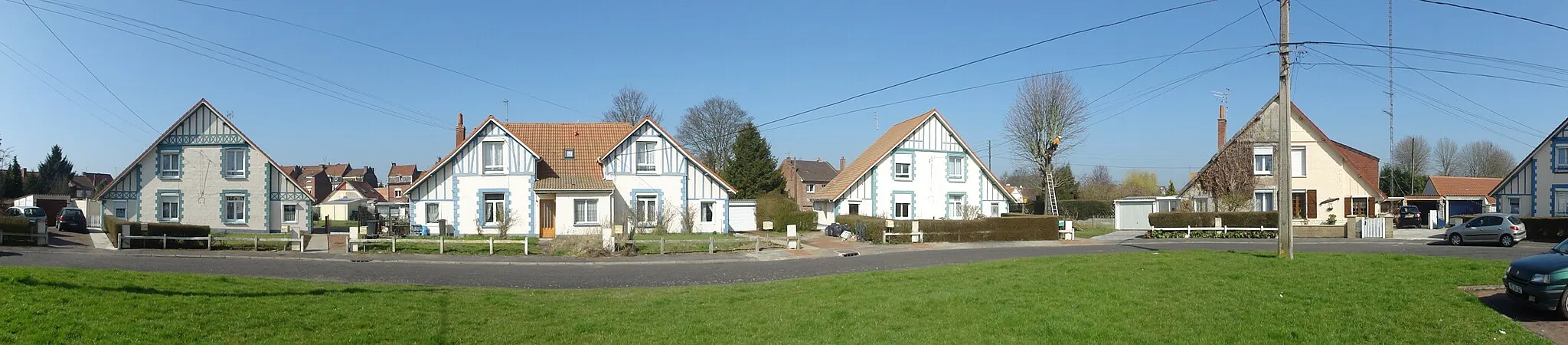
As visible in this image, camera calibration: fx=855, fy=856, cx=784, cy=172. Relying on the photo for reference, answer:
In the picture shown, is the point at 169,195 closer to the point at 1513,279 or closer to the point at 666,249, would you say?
the point at 666,249

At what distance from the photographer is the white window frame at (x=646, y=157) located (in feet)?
126

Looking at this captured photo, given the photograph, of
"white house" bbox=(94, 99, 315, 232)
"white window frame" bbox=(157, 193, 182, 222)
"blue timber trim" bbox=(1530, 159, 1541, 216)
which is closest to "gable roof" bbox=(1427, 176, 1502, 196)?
"blue timber trim" bbox=(1530, 159, 1541, 216)

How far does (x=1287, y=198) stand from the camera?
18.3 metres

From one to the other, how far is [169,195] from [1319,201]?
177 ft

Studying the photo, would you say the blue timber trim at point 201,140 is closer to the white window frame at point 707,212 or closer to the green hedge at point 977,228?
the white window frame at point 707,212

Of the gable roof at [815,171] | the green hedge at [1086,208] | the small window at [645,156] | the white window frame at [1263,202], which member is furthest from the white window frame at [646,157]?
the gable roof at [815,171]

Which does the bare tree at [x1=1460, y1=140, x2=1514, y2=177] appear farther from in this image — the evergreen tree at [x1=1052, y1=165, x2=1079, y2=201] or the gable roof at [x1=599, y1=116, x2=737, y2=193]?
the gable roof at [x1=599, y1=116, x2=737, y2=193]

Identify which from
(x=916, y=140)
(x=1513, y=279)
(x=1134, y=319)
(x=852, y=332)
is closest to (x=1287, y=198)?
(x=1513, y=279)

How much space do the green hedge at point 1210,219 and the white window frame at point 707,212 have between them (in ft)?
63.7

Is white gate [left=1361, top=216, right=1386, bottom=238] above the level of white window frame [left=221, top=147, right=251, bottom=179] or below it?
below

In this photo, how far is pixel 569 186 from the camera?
1422 inches

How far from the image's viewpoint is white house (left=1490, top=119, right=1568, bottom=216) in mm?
37031

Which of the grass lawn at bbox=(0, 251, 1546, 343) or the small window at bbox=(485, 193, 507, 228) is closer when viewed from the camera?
the grass lawn at bbox=(0, 251, 1546, 343)

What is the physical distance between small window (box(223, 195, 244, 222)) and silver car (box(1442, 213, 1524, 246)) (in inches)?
1923
